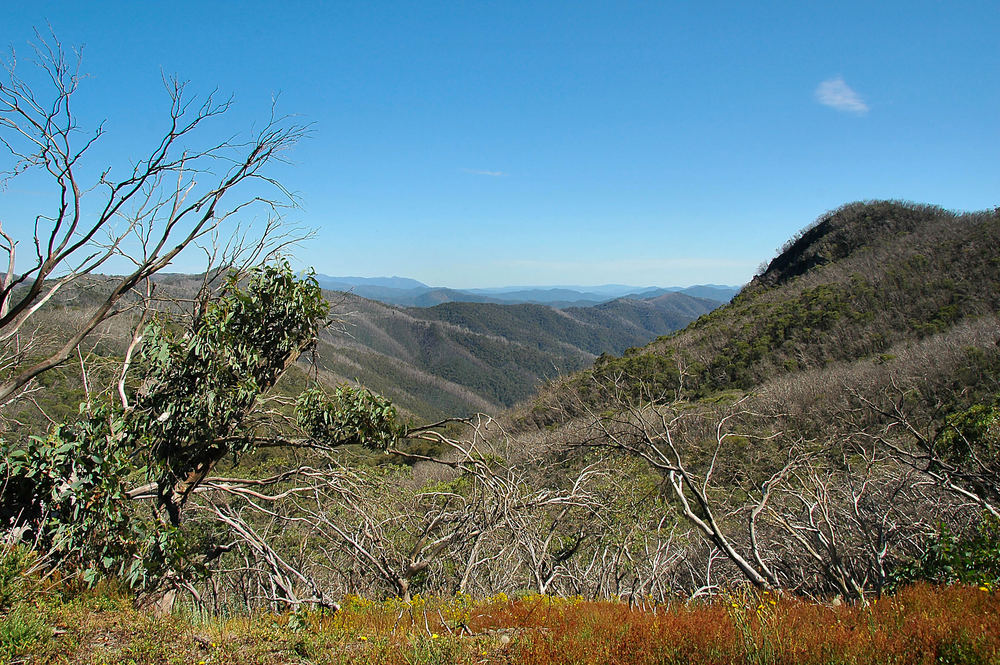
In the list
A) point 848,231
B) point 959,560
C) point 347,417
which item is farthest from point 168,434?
point 848,231

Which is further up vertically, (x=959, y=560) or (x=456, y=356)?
(x=959, y=560)

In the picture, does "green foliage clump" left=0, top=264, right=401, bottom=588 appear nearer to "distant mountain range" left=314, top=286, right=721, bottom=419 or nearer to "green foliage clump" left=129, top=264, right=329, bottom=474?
"green foliage clump" left=129, top=264, right=329, bottom=474

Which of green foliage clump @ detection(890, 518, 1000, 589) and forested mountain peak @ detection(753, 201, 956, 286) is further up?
forested mountain peak @ detection(753, 201, 956, 286)

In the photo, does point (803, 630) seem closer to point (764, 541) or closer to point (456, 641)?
point (456, 641)

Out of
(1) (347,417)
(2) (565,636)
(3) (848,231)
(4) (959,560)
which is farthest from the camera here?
(3) (848,231)

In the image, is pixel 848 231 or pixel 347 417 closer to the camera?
pixel 347 417

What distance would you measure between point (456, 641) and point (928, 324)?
28902mm

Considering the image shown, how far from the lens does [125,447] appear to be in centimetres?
389

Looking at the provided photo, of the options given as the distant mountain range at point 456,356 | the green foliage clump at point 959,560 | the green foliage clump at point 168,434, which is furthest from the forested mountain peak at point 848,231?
the green foliage clump at point 168,434

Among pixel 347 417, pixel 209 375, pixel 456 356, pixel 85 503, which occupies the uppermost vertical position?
pixel 209 375

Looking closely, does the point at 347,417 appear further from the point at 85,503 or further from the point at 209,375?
the point at 85,503

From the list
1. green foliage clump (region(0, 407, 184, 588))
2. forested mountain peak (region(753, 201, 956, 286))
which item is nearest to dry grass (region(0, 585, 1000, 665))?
green foliage clump (region(0, 407, 184, 588))

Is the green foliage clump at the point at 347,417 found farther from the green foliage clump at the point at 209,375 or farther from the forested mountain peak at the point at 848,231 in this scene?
the forested mountain peak at the point at 848,231

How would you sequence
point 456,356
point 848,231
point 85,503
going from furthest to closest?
point 456,356, point 848,231, point 85,503
